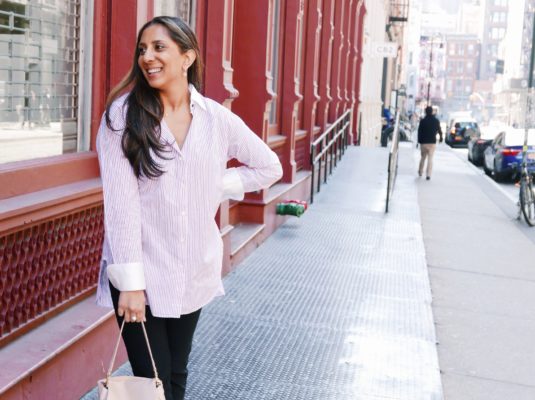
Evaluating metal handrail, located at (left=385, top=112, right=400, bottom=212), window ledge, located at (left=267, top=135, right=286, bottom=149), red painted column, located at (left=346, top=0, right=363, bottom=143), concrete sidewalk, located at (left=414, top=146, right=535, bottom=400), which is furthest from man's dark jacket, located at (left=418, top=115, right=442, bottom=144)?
window ledge, located at (left=267, top=135, right=286, bottom=149)

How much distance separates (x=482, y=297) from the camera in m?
8.27

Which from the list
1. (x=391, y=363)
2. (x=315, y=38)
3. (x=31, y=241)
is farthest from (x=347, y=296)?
(x=315, y=38)

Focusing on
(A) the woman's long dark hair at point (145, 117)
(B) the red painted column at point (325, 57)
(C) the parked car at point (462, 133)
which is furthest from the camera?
(C) the parked car at point (462, 133)

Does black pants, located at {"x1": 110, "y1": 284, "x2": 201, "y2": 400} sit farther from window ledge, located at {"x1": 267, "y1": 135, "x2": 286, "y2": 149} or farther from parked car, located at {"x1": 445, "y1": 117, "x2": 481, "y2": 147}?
parked car, located at {"x1": 445, "y1": 117, "x2": 481, "y2": 147}

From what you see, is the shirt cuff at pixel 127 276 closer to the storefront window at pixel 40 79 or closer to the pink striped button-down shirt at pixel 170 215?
the pink striped button-down shirt at pixel 170 215

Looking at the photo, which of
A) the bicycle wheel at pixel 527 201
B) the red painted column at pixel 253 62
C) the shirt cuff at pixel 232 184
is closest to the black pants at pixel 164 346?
the shirt cuff at pixel 232 184

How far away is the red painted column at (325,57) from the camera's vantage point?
16.5 meters

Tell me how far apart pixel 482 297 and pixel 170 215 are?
584cm

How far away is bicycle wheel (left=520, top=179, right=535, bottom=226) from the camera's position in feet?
46.1

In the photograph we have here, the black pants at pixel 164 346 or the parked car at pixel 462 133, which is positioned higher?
the black pants at pixel 164 346

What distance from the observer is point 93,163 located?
502cm

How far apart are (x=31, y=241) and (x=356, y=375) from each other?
220 cm

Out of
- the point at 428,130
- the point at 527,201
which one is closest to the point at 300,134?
the point at 527,201

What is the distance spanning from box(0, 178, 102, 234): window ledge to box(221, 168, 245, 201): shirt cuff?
3.72ft
